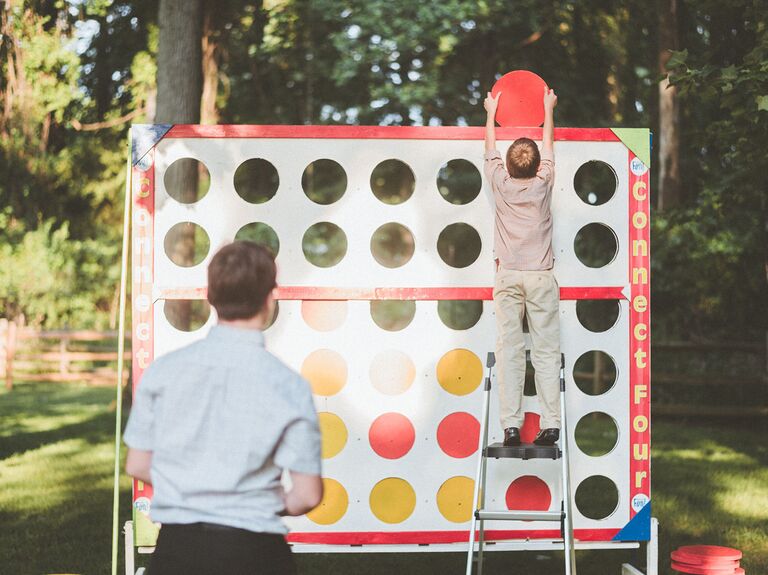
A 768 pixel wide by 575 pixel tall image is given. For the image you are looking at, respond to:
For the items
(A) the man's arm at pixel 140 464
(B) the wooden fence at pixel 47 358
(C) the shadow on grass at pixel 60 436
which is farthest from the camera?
(B) the wooden fence at pixel 47 358

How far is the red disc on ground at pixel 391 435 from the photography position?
5.50m

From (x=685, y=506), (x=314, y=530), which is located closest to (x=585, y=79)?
(x=685, y=506)

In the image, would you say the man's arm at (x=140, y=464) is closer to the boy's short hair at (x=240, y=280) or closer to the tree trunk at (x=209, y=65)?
the boy's short hair at (x=240, y=280)

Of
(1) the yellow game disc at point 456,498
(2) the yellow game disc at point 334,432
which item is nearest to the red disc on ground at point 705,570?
(1) the yellow game disc at point 456,498

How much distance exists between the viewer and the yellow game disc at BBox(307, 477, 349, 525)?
5492 mm

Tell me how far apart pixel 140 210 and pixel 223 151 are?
1.91 feet

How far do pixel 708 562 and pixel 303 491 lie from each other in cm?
354

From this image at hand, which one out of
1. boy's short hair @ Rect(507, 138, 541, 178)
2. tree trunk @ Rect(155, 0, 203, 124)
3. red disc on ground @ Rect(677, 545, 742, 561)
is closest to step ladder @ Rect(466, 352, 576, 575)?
red disc on ground @ Rect(677, 545, 742, 561)

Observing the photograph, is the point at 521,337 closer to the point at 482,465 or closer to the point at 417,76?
the point at 482,465

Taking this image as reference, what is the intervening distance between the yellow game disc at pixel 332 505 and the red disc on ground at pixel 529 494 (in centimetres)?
96

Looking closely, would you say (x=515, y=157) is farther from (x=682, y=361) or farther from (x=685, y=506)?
(x=682, y=361)

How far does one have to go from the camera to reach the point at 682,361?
51.1ft

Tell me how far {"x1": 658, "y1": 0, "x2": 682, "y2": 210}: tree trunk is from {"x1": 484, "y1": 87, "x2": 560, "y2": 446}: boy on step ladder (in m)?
11.2

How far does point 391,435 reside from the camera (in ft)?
18.1
